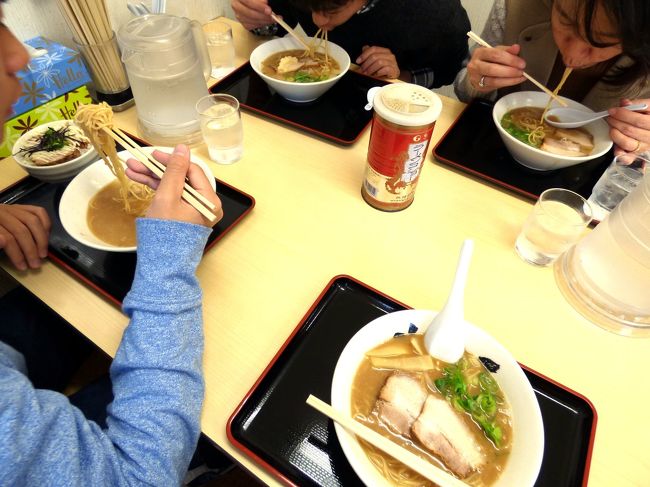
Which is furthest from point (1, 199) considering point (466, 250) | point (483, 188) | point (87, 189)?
point (483, 188)

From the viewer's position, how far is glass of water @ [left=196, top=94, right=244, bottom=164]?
113 centimetres

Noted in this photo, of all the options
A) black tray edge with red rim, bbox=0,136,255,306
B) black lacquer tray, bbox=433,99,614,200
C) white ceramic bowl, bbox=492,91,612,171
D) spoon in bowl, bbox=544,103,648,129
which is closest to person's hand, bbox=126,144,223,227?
black tray edge with red rim, bbox=0,136,255,306

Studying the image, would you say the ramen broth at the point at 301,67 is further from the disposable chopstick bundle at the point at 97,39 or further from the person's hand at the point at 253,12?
the disposable chopstick bundle at the point at 97,39

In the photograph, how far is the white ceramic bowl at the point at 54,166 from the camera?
3.43 feet

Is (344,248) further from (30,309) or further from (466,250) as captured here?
(30,309)

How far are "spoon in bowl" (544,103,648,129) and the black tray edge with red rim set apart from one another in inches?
38.0

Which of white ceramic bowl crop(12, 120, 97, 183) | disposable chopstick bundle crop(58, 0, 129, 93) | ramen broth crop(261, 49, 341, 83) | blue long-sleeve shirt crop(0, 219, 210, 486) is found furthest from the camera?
ramen broth crop(261, 49, 341, 83)

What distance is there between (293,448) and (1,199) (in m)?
1.00

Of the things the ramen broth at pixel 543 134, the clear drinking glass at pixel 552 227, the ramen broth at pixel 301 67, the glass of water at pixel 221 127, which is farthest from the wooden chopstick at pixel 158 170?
the ramen broth at pixel 543 134

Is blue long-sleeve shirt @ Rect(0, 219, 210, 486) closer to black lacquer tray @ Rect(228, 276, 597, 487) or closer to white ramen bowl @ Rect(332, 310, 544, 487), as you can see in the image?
black lacquer tray @ Rect(228, 276, 597, 487)

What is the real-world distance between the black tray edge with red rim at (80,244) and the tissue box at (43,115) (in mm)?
147

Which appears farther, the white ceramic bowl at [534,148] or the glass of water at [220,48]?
the glass of water at [220,48]

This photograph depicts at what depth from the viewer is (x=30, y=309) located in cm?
108

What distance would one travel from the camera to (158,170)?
3.00 ft
